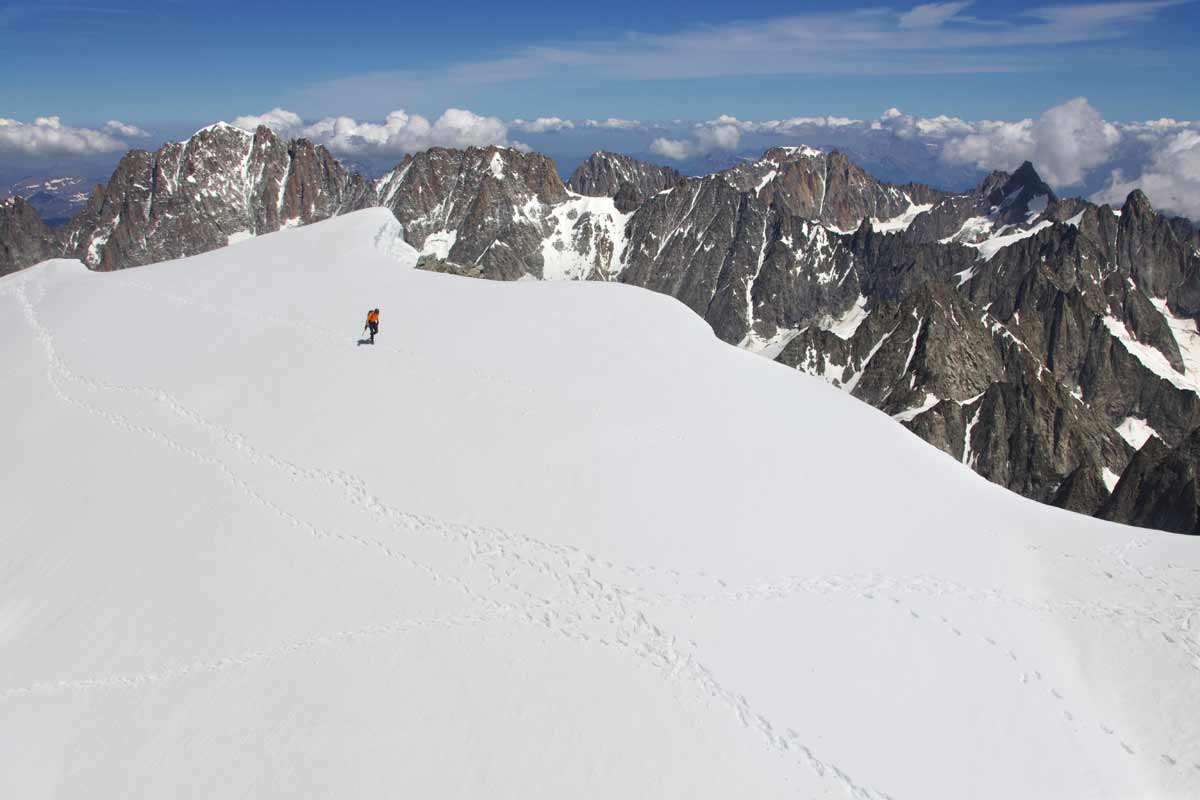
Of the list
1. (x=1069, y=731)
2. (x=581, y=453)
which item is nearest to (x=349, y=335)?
(x=581, y=453)

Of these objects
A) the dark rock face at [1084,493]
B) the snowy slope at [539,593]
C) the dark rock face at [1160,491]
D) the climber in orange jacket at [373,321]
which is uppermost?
the climber in orange jacket at [373,321]

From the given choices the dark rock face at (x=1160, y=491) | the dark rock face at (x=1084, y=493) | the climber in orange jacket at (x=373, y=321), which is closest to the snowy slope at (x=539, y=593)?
the climber in orange jacket at (x=373, y=321)

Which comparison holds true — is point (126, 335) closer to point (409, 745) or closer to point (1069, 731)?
point (409, 745)

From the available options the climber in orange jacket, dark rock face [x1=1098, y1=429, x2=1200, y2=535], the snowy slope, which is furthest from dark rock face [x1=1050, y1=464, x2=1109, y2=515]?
the climber in orange jacket

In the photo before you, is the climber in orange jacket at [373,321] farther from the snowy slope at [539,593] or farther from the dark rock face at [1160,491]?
the dark rock face at [1160,491]

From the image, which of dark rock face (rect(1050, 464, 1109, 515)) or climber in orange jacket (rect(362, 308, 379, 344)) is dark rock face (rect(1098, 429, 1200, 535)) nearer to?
dark rock face (rect(1050, 464, 1109, 515))

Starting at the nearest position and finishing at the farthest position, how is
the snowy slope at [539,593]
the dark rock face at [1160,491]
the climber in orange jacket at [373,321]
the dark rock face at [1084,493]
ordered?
the snowy slope at [539,593] < the climber in orange jacket at [373,321] < the dark rock face at [1160,491] < the dark rock face at [1084,493]

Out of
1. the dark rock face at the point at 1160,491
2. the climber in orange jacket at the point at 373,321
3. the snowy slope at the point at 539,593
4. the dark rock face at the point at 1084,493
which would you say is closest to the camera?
the snowy slope at the point at 539,593

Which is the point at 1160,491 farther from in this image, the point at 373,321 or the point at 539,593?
the point at 373,321

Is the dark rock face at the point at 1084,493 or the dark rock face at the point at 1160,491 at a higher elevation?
the dark rock face at the point at 1160,491
